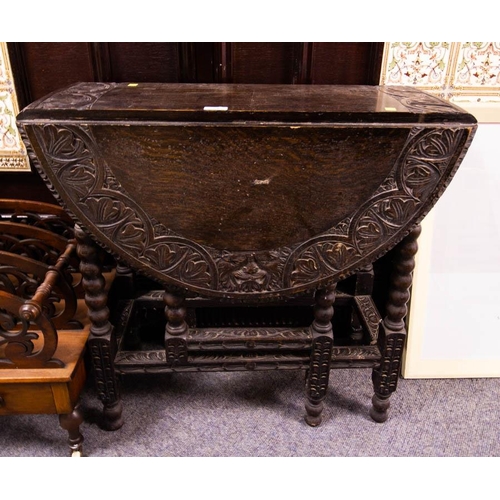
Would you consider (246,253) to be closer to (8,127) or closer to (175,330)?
(175,330)

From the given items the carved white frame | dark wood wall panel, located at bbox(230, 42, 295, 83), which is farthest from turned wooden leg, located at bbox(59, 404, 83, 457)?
dark wood wall panel, located at bbox(230, 42, 295, 83)

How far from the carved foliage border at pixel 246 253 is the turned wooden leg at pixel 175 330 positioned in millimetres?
111

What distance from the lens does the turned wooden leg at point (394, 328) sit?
1.47 m

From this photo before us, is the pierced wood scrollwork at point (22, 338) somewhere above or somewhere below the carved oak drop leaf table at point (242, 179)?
below

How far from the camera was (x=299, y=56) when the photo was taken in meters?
1.70

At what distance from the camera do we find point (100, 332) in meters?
1.50

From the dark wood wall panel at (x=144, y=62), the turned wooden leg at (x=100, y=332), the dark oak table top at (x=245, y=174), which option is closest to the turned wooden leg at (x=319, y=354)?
the dark oak table top at (x=245, y=174)

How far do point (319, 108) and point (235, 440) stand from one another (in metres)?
1.06

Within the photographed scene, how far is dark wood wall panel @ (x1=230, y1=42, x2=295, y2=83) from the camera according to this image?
170 centimetres

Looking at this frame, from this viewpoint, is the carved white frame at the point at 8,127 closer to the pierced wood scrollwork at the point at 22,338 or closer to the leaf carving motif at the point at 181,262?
the pierced wood scrollwork at the point at 22,338

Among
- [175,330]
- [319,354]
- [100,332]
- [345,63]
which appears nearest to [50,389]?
[100,332]

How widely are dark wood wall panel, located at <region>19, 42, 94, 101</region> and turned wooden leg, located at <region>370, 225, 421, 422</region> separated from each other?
121 centimetres
